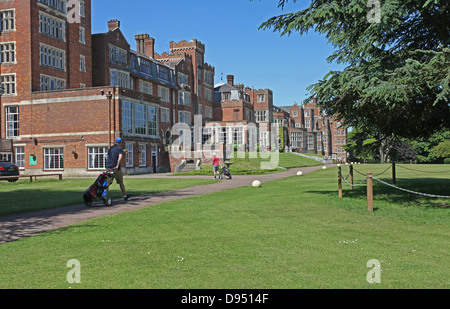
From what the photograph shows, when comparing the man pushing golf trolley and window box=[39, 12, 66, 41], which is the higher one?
window box=[39, 12, 66, 41]

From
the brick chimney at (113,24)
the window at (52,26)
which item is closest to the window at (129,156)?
the window at (52,26)

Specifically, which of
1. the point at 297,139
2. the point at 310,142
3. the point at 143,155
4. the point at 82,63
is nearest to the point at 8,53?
the point at 82,63

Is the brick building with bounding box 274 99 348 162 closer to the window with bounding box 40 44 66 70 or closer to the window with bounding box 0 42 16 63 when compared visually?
the window with bounding box 40 44 66 70

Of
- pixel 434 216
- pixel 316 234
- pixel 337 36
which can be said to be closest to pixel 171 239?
pixel 316 234

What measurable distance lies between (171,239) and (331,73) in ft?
29.5

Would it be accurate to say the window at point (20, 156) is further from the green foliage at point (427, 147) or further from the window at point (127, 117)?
the green foliage at point (427, 147)

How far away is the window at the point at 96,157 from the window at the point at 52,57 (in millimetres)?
9561

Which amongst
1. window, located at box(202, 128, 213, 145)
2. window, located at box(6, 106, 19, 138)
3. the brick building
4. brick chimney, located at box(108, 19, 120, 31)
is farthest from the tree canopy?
the brick building

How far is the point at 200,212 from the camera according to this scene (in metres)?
11.5

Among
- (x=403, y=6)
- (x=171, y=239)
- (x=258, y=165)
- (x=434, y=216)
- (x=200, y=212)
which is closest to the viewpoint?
(x=171, y=239)

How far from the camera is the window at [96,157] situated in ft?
128

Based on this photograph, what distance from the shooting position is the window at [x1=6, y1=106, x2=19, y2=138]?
133 ft

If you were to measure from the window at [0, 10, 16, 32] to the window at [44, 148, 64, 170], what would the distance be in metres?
11.9

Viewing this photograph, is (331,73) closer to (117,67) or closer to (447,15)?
(447,15)
